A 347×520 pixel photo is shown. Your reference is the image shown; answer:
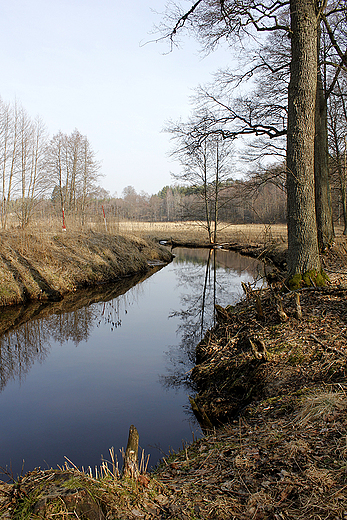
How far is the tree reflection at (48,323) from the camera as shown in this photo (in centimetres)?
638

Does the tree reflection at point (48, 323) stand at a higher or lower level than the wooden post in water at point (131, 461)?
lower

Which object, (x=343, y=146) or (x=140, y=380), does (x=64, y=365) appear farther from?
(x=343, y=146)

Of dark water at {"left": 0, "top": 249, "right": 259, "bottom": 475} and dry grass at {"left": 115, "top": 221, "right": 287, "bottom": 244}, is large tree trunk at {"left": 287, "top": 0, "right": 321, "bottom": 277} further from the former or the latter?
dry grass at {"left": 115, "top": 221, "right": 287, "bottom": 244}

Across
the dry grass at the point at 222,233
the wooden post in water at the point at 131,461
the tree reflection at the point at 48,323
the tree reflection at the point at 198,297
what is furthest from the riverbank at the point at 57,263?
the dry grass at the point at 222,233

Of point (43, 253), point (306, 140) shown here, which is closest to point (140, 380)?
point (306, 140)

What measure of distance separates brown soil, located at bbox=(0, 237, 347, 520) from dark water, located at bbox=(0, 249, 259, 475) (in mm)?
717

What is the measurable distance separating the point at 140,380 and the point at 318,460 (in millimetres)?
3622

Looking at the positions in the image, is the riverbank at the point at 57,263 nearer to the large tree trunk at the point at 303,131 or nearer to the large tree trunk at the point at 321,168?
the large tree trunk at the point at 303,131

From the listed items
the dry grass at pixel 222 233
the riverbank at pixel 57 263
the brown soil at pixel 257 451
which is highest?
the dry grass at pixel 222 233

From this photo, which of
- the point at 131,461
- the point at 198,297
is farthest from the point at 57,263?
the point at 131,461

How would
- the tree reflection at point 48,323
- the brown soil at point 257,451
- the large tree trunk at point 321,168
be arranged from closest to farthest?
the brown soil at point 257,451 → the tree reflection at point 48,323 → the large tree trunk at point 321,168

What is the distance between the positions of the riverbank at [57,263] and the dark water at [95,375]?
2.36ft

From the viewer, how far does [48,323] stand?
845 cm

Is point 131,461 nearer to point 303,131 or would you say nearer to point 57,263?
point 303,131
